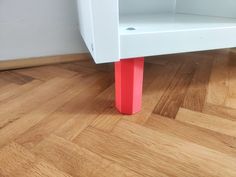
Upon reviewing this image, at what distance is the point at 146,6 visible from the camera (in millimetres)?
796

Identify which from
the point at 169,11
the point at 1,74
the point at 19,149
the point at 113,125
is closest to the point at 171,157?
the point at 113,125

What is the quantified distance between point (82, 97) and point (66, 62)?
308mm

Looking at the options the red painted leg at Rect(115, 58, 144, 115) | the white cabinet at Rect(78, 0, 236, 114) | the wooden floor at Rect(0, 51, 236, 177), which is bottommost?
the wooden floor at Rect(0, 51, 236, 177)

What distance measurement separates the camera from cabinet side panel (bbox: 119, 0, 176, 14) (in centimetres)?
78

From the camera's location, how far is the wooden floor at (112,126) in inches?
16.0

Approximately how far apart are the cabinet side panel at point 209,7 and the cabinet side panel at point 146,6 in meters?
0.04

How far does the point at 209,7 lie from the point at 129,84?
415 millimetres

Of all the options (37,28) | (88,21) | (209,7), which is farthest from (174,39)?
(37,28)

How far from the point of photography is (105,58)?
0.46 metres

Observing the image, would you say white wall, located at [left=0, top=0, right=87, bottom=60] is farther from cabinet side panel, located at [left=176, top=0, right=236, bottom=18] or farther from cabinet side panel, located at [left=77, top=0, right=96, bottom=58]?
cabinet side panel, located at [left=176, top=0, right=236, bottom=18]

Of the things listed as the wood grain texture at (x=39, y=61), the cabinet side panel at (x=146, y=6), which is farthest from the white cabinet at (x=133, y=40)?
the wood grain texture at (x=39, y=61)

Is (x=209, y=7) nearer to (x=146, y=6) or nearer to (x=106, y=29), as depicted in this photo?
(x=146, y=6)

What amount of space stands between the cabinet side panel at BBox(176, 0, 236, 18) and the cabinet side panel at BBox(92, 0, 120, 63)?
1.37 feet

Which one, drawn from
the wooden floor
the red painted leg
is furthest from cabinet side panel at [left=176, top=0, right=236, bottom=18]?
the red painted leg
